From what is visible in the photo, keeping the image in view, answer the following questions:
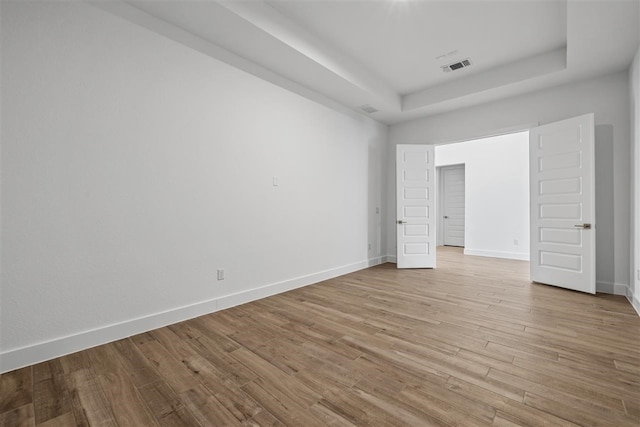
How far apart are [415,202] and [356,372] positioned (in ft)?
13.1

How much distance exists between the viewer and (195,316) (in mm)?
2859

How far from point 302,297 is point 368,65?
3.37 meters

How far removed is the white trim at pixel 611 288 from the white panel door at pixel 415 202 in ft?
7.24

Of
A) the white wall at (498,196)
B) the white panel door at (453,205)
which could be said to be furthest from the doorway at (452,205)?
the white wall at (498,196)

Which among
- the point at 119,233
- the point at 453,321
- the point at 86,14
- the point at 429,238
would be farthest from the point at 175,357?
the point at 429,238

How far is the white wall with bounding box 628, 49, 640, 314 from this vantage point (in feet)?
10.1

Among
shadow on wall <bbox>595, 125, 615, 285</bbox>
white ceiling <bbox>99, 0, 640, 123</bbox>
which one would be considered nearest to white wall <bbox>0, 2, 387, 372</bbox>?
white ceiling <bbox>99, 0, 640, 123</bbox>

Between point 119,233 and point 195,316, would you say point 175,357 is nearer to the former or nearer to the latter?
point 195,316

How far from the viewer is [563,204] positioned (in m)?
3.82

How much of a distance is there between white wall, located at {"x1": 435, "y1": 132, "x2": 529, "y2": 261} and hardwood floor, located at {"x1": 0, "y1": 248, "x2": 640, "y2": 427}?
353 cm

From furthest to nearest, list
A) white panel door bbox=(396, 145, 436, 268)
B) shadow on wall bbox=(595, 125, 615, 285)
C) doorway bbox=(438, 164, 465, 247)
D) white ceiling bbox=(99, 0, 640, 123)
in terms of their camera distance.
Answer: doorway bbox=(438, 164, 465, 247) → white panel door bbox=(396, 145, 436, 268) → shadow on wall bbox=(595, 125, 615, 285) → white ceiling bbox=(99, 0, 640, 123)

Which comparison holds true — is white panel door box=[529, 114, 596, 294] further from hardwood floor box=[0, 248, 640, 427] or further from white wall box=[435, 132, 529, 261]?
white wall box=[435, 132, 529, 261]

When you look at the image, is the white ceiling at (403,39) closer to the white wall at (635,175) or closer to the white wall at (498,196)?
the white wall at (635,175)

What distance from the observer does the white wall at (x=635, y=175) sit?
307cm
